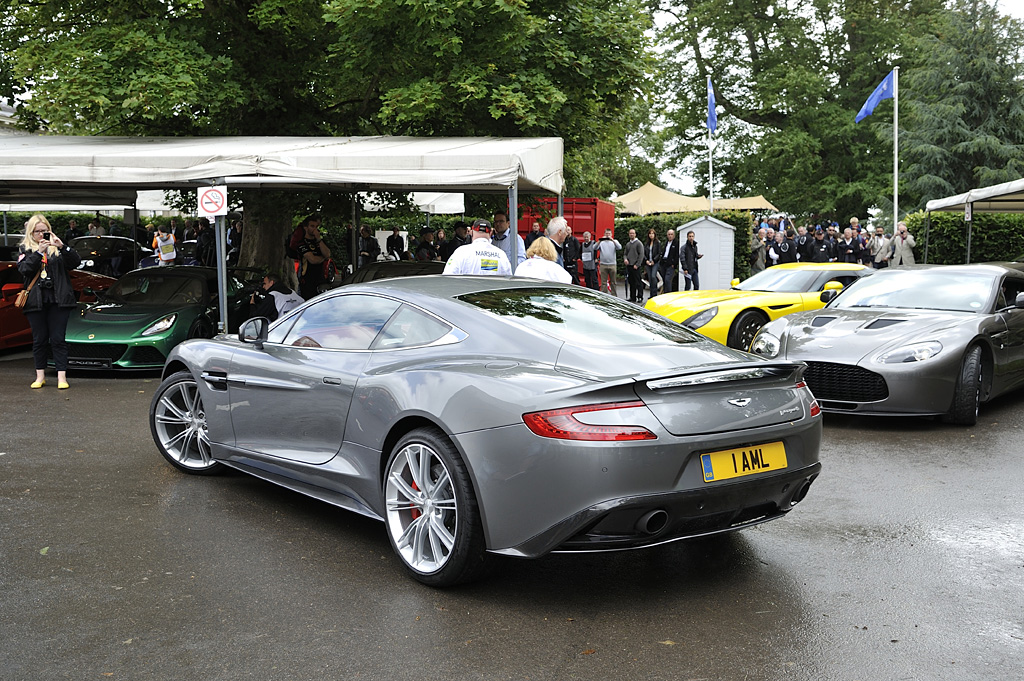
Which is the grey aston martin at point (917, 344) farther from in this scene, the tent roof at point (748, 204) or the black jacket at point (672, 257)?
the tent roof at point (748, 204)

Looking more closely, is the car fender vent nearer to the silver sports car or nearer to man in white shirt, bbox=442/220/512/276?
man in white shirt, bbox=442/220/512/276

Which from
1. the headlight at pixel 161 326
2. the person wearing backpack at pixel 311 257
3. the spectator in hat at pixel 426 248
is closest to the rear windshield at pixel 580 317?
the headlight at pixel 161 326

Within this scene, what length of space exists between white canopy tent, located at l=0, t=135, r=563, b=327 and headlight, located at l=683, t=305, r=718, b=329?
2524mm

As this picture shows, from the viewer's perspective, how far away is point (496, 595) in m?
4.29

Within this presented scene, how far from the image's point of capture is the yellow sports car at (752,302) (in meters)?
12.4

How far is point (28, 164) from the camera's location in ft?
39.6

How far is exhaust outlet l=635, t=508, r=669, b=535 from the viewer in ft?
12.9

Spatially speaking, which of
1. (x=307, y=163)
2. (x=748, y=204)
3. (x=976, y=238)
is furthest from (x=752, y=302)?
(x=748, y=204)

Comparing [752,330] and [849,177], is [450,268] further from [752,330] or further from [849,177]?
[849,177]

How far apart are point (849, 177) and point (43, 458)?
1688 inches

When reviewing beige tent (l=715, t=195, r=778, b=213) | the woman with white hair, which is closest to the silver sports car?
the woman with white hair

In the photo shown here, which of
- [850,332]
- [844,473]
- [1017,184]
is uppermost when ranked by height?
[1017,184]

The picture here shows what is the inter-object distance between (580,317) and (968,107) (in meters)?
37.1

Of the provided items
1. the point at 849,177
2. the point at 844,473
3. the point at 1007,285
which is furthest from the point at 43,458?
the point at 849,177
